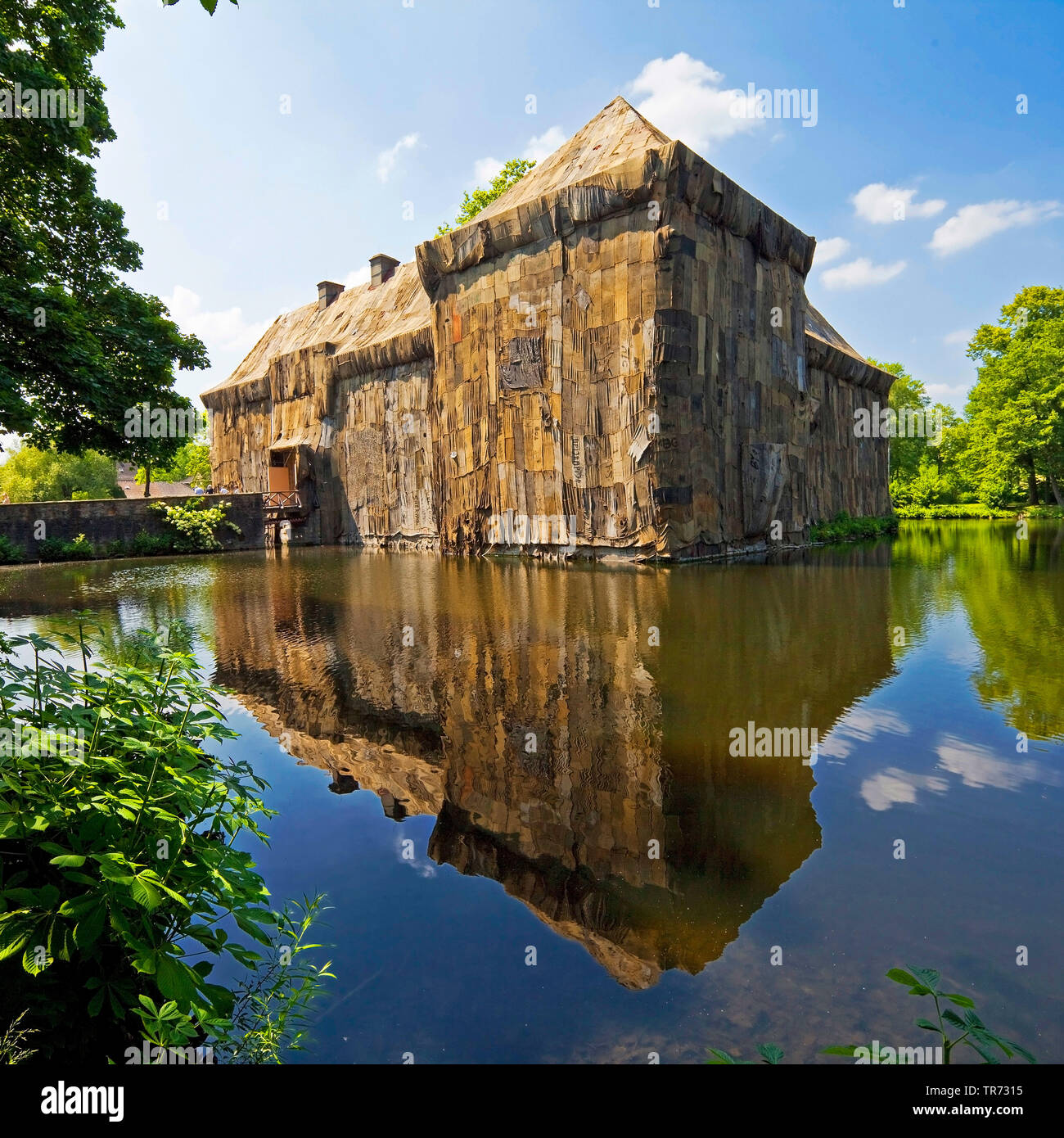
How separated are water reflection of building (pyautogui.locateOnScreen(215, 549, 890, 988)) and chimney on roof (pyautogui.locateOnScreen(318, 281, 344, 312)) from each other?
86.3 ft

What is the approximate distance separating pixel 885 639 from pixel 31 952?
24.7 feet

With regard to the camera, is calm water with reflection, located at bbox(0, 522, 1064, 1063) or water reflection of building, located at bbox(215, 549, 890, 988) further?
water reflection of building, located at bbox(215, 549, 890, 988)

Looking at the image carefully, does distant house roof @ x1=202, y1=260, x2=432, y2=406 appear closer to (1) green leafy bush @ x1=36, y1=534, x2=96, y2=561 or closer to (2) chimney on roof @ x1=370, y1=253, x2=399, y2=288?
(2) chimney on roof @ x1=370, y1=253, x2=399, y2=288

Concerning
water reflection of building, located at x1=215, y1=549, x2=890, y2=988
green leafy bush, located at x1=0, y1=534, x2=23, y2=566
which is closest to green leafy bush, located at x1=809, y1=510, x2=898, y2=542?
water reflection of building, located at x1=215, y1=549, x2=890, y2=988

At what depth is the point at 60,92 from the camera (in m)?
10.0

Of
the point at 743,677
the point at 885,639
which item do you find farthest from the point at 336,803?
the point at 885,639

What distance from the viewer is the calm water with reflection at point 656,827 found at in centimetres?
208

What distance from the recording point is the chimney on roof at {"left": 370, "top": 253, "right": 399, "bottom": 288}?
97.1 feet

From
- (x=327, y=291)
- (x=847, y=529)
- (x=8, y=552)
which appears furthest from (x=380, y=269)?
(x=847, y=529)

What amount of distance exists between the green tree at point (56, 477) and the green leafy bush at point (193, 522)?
36420 mm

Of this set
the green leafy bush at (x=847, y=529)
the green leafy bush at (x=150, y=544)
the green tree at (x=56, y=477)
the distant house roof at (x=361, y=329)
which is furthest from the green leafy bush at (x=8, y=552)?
the green tree at (x=56, y=477)

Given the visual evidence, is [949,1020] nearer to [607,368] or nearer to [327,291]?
[607,368]

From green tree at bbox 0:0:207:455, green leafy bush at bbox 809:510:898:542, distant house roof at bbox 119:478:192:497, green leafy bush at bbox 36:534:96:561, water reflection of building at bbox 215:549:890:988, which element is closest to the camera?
water reflection of building at bbox 215:549:890:988
